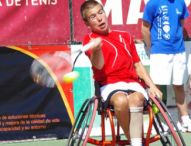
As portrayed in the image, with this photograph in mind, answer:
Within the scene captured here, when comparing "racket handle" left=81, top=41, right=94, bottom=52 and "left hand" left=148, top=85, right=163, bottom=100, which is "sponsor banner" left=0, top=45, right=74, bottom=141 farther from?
"racket handle" left=81, top=41, right=94, bottom=52

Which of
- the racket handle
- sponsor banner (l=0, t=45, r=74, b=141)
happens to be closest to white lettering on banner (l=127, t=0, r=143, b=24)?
sponsor banner (l=0, t=45, r=74, b=141)

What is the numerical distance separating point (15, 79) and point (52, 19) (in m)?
0.89

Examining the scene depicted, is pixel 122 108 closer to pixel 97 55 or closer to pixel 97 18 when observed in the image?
pixel 97 55

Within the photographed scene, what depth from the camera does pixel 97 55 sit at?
302 cm

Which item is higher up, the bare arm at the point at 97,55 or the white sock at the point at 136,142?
the bare arm at the point at 97,55

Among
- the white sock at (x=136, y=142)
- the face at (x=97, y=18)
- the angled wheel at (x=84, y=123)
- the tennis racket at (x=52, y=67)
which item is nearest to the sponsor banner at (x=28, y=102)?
the tennis racket at (x=52, y=67)

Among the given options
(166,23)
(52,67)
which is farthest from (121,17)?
(52,67)

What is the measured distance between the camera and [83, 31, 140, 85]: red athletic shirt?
10.8ft

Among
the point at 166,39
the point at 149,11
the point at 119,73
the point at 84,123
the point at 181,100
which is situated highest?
the point at 149,11

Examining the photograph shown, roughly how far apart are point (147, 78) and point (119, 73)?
313 mm

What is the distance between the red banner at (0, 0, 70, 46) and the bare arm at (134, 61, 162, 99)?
1383 millimetres

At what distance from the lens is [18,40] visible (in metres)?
4.53

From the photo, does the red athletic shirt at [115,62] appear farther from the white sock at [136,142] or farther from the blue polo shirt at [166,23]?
the blue polo shirt at [166,23]

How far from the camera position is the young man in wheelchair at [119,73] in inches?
119
